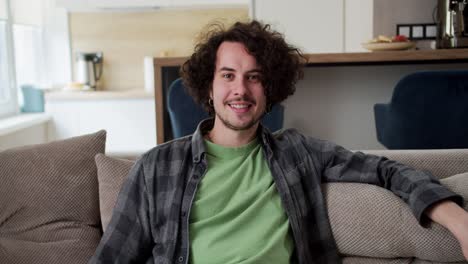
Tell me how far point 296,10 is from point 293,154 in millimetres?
2099

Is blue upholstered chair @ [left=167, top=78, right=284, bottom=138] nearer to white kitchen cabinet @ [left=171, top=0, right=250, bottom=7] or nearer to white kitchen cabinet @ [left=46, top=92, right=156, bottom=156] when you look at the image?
white kitchen cabinet @ [left=46, top=92, right=156, bottom=156]

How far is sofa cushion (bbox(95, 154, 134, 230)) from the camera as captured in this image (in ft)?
5.35

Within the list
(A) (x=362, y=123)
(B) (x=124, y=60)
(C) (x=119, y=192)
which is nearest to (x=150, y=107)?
(B) (x=124, y=60)

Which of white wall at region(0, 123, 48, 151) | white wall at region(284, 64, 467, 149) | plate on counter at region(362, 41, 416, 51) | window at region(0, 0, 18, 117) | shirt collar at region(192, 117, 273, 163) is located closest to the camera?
shirt collar at region(192, 117, 273, 163)

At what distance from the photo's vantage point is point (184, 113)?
2.56 metres

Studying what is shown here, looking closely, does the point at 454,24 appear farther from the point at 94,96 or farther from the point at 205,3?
the point at 94,96

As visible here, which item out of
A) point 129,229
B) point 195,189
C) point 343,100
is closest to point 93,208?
point 129,229

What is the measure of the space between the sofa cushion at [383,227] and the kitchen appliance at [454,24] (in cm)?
174

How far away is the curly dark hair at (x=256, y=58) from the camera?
5.44ft

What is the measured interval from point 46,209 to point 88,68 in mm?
3149

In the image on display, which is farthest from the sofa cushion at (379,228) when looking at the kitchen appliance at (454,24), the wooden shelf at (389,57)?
the kitchen appliance at (454,24)

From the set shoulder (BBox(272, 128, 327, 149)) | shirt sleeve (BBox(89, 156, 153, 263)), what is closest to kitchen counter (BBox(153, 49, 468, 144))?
shoulder (BBox(272, 128, 327, 149))

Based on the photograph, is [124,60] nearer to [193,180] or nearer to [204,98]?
[204,98]

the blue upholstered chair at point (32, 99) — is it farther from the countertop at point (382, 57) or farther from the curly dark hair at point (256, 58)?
the curly dark hair at point (256, 58)
